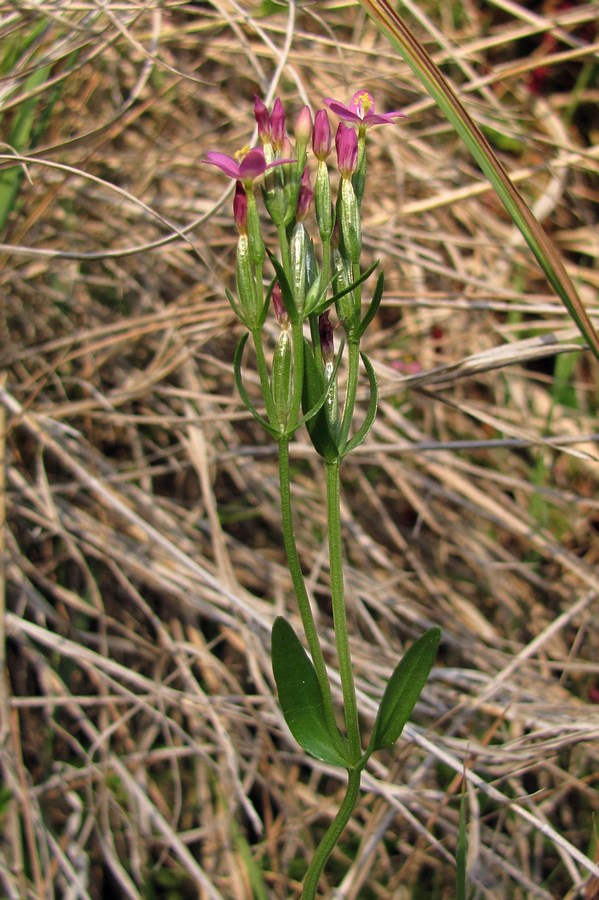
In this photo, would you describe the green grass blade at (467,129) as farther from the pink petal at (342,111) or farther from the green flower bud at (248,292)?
the green flower bud at (248,292)

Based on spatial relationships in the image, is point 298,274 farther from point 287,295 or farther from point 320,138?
point 320,138

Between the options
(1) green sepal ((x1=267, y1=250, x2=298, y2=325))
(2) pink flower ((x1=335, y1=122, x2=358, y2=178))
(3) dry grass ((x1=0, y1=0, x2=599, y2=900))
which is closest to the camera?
(1) green sepal ((x1=267, y1=250, x2=298, y2=325))

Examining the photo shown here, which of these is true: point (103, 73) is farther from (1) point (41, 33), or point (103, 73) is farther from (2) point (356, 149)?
(2) point (356, 149)

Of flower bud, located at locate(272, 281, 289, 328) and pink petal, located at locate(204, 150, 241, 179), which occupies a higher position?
pink petal, located at locate(204, 150, 241, 179)

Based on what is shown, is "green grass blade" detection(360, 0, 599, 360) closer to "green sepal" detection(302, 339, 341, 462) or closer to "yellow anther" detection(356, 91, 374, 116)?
"yellow anther" detection(356, 91, 374, 116)

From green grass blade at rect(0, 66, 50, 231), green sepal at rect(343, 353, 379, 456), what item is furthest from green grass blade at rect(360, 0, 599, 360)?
green grass blade at rect(0, 66, 50, 231)

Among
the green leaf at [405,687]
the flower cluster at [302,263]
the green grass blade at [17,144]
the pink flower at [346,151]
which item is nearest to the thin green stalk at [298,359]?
the flower cluster at [302,263]

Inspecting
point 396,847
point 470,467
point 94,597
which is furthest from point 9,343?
point 396,847
